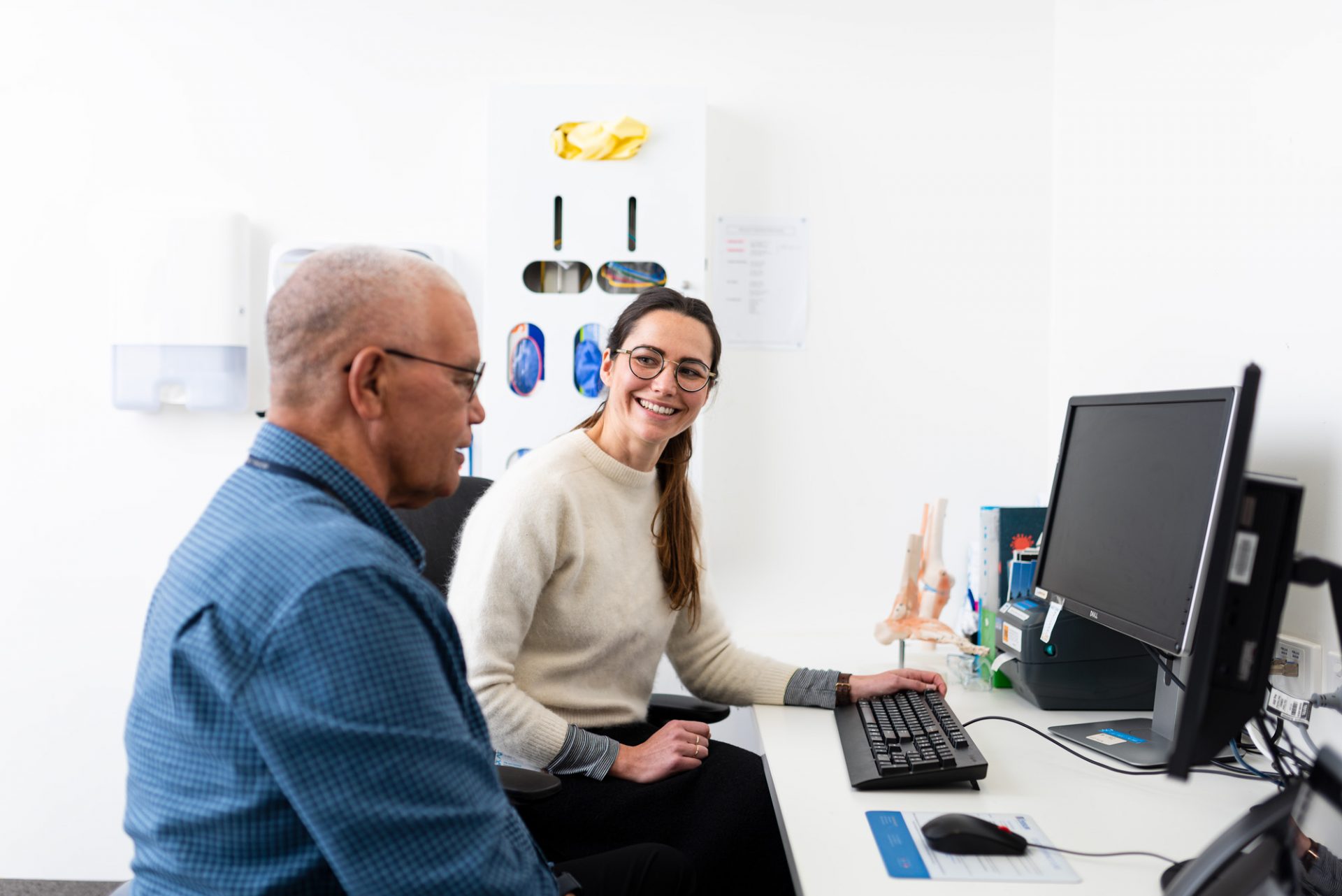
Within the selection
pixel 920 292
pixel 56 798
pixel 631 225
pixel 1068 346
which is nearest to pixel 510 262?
pixel 631 225

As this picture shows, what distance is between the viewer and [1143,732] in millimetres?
1522

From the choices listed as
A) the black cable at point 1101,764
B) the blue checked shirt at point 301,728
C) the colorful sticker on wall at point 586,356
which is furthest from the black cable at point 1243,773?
the colorful sticker on wall at point 586,356

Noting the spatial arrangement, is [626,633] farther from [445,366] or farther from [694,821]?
[445,366]

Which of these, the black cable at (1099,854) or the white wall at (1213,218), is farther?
the white wall at (1213,218)

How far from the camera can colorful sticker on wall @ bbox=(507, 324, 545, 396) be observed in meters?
2.34

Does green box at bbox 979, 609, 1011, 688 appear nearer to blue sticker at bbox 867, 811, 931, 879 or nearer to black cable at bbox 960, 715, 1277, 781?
black cable at bbox 960, 715, 1277, 781

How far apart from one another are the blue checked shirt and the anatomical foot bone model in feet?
3.92

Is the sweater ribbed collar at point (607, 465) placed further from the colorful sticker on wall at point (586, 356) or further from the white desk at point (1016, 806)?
the colorful sticker on wall at point (586, 356)

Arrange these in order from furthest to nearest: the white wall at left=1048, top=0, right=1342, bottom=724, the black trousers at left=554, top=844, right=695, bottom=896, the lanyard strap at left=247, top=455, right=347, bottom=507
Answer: the white wall at left=1048, top=0, right=1342, bottom=724
the black trousers at left=554, top=844, right=695, bottom=896
the lanyard strap at left=247, top=455, right=347, bottom=507

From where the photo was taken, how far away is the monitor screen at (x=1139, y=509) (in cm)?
133

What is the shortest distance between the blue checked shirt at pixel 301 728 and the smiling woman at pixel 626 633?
0.59 m

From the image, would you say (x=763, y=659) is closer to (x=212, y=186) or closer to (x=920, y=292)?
(x=920, y=292)

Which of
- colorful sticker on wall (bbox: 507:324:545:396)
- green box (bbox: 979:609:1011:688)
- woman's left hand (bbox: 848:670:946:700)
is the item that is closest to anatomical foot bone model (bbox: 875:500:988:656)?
green box (bbox: 979:609:1011:688)

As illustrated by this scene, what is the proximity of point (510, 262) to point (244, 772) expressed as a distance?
1.69 m
